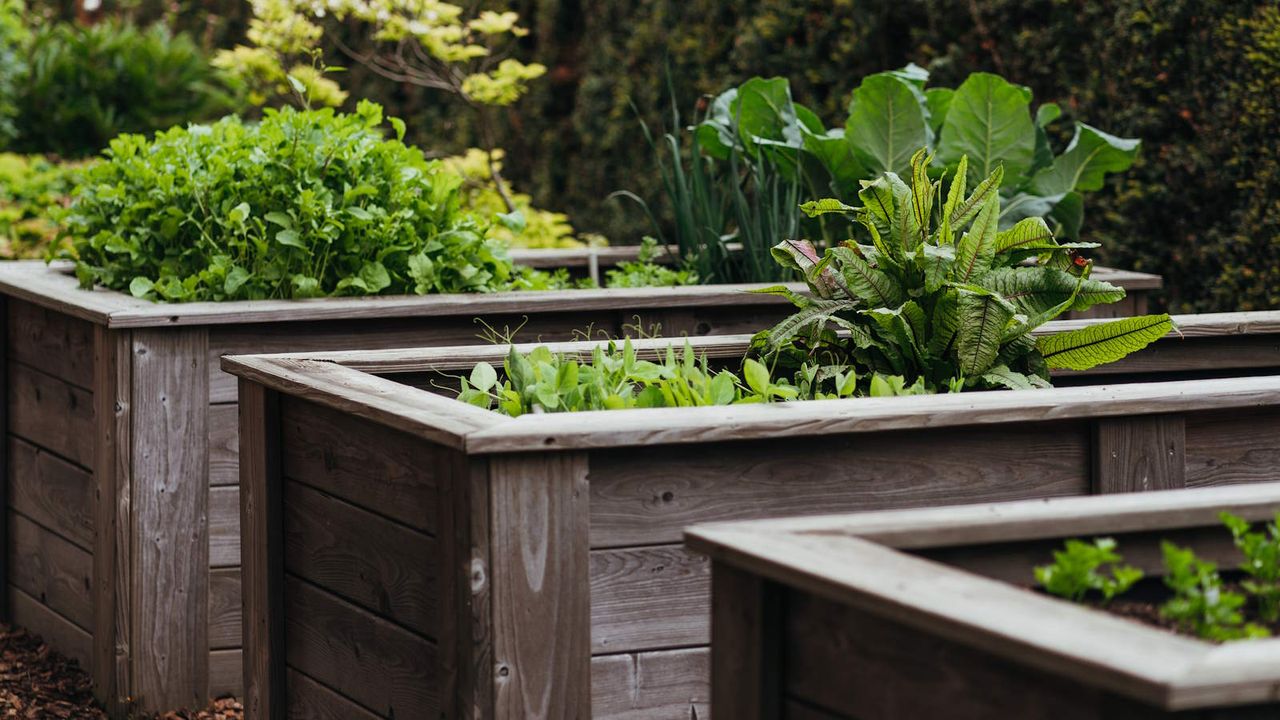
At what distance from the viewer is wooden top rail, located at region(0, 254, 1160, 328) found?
3496mm

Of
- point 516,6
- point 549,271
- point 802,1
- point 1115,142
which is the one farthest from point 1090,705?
point 516,6

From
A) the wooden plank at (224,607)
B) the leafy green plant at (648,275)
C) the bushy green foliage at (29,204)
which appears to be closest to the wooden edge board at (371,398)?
the wooden plank at (224,607)

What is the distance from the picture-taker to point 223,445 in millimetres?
3572

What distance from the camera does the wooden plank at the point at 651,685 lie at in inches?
89.9

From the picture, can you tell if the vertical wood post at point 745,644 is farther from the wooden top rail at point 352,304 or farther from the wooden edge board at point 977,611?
the wooden top rail at point 352,304

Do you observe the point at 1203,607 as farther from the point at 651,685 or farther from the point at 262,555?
the point at 262,555

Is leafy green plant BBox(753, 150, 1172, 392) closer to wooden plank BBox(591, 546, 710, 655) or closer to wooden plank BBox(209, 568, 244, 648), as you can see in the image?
wooden plank BBox(591, 546, 710, 655)

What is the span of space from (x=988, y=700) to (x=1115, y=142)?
126 inches

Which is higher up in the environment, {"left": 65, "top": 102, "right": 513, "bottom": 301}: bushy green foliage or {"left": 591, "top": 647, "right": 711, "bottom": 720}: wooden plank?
{"left": 65, "top": 102, "right": 513, "bottom": 301}: bushy green foliage

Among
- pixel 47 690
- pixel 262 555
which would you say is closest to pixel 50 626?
pixel 47 690

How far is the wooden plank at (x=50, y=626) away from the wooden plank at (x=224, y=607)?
400 millimetres

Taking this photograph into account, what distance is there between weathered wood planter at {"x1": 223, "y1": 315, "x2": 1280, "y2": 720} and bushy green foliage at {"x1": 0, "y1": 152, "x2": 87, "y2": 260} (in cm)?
430

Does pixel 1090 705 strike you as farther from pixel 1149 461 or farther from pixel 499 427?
pixel 1149 461

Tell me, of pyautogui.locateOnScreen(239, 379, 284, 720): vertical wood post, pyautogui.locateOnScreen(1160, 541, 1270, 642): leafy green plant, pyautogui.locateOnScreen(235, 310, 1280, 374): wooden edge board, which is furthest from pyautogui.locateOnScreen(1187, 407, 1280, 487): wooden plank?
pyautogui.locateOnScreen(239, 379, 284, 720): vertical wood post
